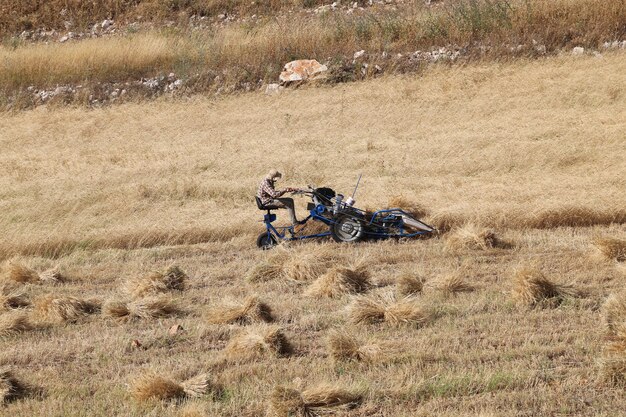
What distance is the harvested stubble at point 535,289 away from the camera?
436 inches

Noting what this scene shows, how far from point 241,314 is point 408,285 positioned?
2307 millimetres

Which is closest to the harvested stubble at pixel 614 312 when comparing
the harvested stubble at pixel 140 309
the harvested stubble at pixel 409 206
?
the harvested stubble at pixel 409 206

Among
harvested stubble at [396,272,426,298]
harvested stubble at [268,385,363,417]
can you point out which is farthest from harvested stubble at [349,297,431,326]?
harvested stubble at [268,385,363,417]

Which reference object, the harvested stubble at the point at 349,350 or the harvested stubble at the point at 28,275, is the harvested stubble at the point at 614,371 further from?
the harvested stubble at the point at 28,275

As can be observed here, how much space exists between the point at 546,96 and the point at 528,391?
1305cm

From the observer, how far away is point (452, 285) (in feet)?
39.0

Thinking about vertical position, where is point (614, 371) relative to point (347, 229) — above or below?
above

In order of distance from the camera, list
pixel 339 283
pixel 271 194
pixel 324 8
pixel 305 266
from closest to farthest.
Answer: pixel 339 283 → pixel 305 266 → pixel 271 194 → pixel 324 8

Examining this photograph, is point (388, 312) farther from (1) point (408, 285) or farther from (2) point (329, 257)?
(2) point (329, 257)

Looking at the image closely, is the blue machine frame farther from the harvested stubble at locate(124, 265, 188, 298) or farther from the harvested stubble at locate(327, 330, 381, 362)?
the harvested stubble at locate(327, 330, 381, 362)

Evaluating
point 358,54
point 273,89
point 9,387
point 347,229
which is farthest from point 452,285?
point 358,54

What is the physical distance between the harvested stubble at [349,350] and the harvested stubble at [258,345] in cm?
57

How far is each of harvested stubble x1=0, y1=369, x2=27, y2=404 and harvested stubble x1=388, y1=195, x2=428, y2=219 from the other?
7.89 meters

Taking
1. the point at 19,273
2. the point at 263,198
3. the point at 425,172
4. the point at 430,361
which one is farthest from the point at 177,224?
the point at 430,361
